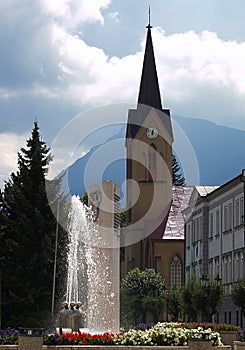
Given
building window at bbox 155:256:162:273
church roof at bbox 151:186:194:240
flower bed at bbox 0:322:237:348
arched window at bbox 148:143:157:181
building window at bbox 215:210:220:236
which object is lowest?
flower bed at bbox 0:322:237:348

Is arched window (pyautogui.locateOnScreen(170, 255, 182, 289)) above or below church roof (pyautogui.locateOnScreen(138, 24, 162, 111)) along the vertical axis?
below

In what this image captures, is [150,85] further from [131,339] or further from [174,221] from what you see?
[131,339]

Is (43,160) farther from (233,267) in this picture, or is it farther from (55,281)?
(233,267)

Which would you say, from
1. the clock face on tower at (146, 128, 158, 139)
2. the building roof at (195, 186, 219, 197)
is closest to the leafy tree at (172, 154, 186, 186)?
the clock face on tower at (146, 128, 158, 139)

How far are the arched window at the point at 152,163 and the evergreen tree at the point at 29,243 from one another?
41.7 meters

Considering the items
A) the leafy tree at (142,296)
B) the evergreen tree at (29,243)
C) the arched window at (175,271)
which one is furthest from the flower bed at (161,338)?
the arched window at (175,271)

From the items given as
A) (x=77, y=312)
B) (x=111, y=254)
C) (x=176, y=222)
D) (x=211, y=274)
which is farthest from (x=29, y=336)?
(x=176, y=222)

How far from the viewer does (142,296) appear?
74250 millimetres

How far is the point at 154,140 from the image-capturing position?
97.8 metres

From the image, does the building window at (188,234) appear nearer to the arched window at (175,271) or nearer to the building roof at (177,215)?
the arched window at (175,271)

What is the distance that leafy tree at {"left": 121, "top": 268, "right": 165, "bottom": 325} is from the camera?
7125 centimetres

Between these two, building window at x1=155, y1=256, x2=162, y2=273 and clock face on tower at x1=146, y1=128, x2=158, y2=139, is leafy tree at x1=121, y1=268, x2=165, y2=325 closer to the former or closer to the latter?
building window at x1=155, y1=256, x2=162, y2=273

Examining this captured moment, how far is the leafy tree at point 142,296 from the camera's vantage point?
71.2 m

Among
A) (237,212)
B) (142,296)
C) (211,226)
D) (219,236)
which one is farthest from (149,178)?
(237,212)
